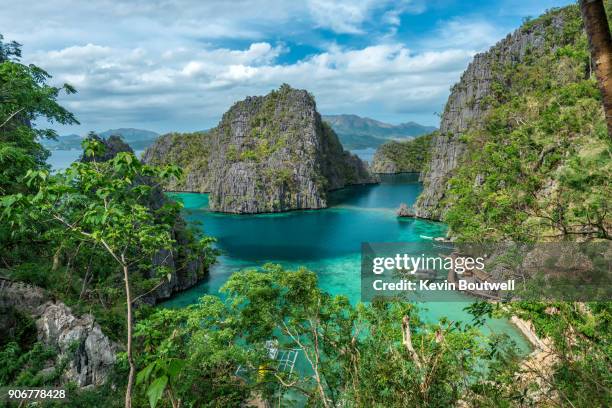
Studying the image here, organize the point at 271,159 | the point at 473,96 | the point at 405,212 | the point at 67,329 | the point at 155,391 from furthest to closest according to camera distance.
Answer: the point at 271,159 → the point at 473,96 → the point at 405,212 → the point at 67,329 → the point at 155,391

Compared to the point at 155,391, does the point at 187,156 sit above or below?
above

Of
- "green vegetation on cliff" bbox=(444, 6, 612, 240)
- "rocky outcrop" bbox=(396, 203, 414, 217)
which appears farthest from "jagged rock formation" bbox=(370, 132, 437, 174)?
"green vegetation on cliff" bbox=(444, 6, 612, 240)

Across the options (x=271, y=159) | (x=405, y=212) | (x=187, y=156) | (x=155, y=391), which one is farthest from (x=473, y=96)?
(x=187, y=156)

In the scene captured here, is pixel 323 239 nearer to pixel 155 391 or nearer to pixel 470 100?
pixel 470 100

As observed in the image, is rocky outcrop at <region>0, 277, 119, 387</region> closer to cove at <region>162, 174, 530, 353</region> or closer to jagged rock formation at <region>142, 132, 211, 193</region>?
cove at <region>162, 174, 530, 353</region>

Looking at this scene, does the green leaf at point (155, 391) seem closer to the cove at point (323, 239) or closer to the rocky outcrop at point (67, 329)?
the rocky outcrop at point (67, 329)

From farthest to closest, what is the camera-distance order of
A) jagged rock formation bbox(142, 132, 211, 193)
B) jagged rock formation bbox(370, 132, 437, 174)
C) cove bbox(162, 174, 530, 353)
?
jagged rock formation bbox(370, 132, 437, 174) < jagged rock formation bbox(142, 132, 211, 193) < cove bbox(162, 174, 530, 353)
